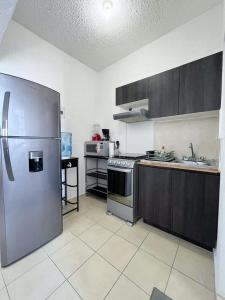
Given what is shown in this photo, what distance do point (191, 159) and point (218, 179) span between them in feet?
1.77

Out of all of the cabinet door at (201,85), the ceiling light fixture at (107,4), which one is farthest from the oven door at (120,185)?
the ceiling light fixture at (107,4)

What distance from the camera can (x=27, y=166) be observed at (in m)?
1.38

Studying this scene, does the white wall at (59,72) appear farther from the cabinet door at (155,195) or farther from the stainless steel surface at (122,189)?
the cabinet door at (155,195)

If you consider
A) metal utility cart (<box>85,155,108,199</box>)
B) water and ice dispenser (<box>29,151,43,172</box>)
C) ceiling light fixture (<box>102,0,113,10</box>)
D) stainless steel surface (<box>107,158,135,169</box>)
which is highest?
ceiling light fixture (<box>102,0,113,10</box>)

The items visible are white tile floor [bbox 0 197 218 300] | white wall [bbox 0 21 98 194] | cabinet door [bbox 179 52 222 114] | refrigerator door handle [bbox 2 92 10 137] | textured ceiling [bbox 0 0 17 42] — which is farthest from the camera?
white wall [bbox 0 21 98 194]

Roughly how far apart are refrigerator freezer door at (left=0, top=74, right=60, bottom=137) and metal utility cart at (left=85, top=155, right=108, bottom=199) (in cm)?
143

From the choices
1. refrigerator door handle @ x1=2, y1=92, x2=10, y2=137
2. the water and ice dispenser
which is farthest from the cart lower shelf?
refrigerator door handle @ x1=2, y1=92, x2=10, y2=137

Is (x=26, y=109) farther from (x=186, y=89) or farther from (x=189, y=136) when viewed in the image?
(x=189, y=136)

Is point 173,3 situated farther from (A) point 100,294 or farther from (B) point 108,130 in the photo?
(A) point 100,294

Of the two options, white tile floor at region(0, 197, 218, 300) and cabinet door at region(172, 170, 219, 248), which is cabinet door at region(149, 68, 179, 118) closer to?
cabinet door at region(172, 170, 219, 248)

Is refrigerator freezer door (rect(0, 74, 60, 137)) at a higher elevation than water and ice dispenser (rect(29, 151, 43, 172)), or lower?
higher

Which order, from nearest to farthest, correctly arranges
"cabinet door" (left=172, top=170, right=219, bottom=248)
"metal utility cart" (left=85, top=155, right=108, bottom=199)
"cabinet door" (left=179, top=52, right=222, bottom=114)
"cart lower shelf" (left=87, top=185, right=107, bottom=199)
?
"cabinet door" (left=172, top=170, right=219, bottom=248) < "cabinet door" (left=179, top=52, right=222, bottom=114) < "cart lower shelf" (left=87, top=185, right=107, bottom=199) < "metal utility cart" (left=85, top=155, right=108, bottom=199)

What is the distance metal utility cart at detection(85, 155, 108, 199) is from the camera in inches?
113

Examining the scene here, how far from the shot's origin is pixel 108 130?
292cm
